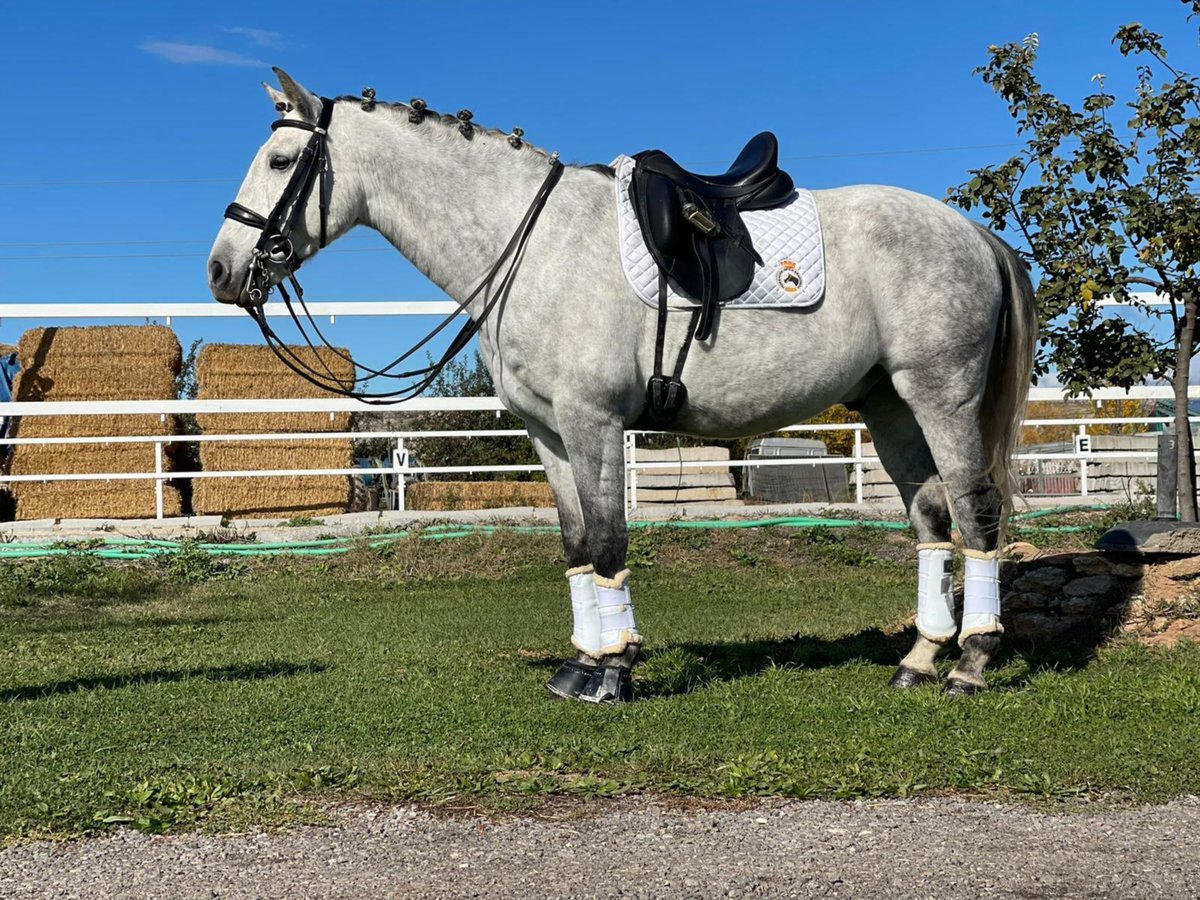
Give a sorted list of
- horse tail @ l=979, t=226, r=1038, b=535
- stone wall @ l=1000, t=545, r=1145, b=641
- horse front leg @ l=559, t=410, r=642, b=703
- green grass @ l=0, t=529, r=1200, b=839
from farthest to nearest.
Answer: stone wall @ l=1000, t=545, r=1145, b=641 → horse tail @ l=979, t=226, r=1038, b=535 → horse front leg @ l=559, t=410, r=642, b=703 → green grass @ l=0, t=529, r=1200, b=839

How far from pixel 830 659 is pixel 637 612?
246 cm

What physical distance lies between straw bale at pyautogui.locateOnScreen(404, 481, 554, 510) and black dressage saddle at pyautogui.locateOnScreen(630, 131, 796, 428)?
9214mm

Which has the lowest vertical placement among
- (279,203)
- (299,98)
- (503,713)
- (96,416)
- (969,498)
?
(503,713)

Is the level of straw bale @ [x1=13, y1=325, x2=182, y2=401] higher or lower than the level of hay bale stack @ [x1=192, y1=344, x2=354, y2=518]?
higher

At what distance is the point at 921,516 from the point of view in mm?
6234

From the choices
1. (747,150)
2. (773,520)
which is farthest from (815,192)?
(773,520)

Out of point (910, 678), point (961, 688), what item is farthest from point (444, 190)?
point (961, 688)

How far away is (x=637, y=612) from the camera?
29.6ft

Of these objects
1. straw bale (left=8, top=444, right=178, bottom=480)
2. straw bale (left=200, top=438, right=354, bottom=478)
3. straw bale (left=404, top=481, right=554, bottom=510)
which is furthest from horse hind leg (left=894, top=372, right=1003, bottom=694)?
straw bale (left=8, top=444, right=178, bottom=480)

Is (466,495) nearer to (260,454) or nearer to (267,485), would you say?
(267,485)

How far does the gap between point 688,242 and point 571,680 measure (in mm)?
1972

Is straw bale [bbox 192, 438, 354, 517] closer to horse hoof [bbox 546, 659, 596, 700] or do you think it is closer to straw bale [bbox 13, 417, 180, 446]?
straw bale [bbox 13, 417, 180, 446]

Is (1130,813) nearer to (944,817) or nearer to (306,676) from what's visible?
(944,817)

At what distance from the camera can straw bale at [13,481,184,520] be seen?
15.3 meters
